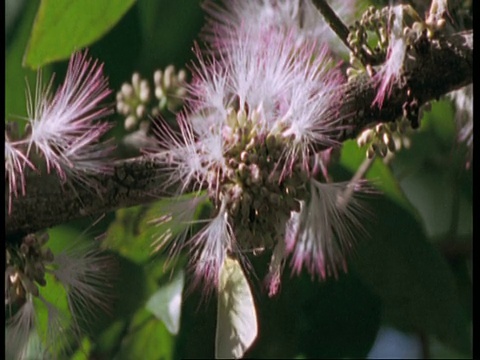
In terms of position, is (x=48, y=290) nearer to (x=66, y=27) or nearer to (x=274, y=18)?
(x=66, y=27)

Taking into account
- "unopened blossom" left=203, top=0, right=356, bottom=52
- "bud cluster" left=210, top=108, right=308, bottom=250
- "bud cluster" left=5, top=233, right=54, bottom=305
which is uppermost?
"unopened blossom" left=203, top=0, right=356, bottom=52

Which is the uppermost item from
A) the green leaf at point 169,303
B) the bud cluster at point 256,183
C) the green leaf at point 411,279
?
the bud cluster at point 256,183

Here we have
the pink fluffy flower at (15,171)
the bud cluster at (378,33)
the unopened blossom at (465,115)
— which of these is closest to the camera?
the pink fluffy flower at (15,171)

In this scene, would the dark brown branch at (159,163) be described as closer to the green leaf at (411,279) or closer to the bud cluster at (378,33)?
the bud cluster at (378,33)

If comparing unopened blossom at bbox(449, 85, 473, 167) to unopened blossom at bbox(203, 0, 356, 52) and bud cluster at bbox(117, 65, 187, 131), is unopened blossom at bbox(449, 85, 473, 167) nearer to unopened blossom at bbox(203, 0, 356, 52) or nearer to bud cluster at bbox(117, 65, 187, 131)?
unopened blossom at bbox(203, 0, 356, 52)

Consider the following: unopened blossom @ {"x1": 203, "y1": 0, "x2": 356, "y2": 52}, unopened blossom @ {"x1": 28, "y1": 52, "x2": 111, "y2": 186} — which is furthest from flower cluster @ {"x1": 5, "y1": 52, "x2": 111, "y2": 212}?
unopened blossom @ {"x1": 203, "y1": 0, "x2": 356, "y2": 52}

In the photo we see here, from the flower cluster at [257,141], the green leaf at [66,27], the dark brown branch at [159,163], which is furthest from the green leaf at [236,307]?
the green leaf at [66,27]

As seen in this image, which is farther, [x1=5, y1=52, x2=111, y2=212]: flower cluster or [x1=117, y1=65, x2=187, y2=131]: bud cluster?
[x1=117, y1=65, x2=187, y2=131]: bud cluster

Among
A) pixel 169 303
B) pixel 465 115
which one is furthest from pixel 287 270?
pixel 465 115
